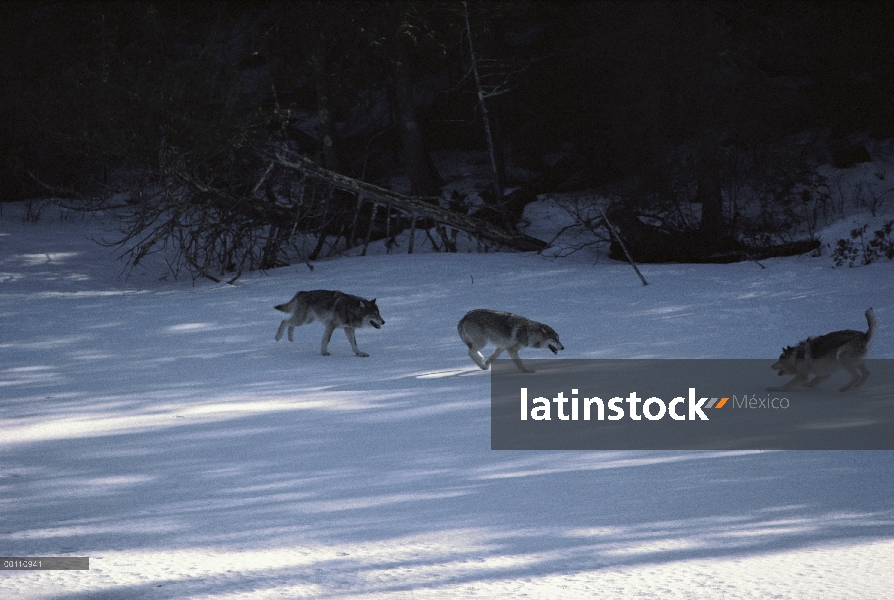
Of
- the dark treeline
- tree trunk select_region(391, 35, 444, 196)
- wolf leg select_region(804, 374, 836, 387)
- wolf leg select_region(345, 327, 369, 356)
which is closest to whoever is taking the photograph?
wolf leg select_region(804, 374, 836, 387)

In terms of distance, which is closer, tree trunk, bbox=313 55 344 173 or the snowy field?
the snowy field

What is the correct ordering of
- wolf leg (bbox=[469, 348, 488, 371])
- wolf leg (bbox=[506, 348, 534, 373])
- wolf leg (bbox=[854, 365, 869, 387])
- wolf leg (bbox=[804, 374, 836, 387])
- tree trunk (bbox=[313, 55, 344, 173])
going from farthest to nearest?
tree trunk (bbox=[313, 55, 344, 173]) → wolf leg (bbox=[469, 348, 488, 371]) → wolf leg (bbox=[506, 348, 534, 373]) → wolf leg (bbox=[804, 374, 836, 387]) → wolf leg (bbox=[854, 365, 869, 387])

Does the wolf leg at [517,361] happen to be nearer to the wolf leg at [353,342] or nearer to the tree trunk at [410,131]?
the wolf leg at [353,342]

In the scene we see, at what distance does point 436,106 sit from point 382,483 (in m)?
20.8

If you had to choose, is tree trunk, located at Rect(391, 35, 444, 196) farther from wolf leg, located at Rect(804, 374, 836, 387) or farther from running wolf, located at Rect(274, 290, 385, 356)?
wolf leg, located at Rect(804, 374, 836, 387)

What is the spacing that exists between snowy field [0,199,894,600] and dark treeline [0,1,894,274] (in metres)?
5.61

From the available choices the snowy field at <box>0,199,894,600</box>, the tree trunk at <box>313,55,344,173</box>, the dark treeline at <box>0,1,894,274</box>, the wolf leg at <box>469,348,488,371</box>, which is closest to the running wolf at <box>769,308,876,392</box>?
the snowy field at <box>0,199,894,600</box>

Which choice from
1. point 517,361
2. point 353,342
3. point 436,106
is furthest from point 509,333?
point 436,106

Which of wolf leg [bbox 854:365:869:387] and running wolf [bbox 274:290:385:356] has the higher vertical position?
running wolf [bbox 274:290:385:356]

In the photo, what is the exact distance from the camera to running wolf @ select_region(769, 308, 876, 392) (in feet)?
26.0

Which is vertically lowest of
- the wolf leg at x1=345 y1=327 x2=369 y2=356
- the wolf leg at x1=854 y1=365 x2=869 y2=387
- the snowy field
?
the snowy field

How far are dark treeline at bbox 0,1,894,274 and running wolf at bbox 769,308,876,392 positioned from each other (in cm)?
940

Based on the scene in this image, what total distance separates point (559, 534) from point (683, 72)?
14.0 metres

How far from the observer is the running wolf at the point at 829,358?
791 centimetres
